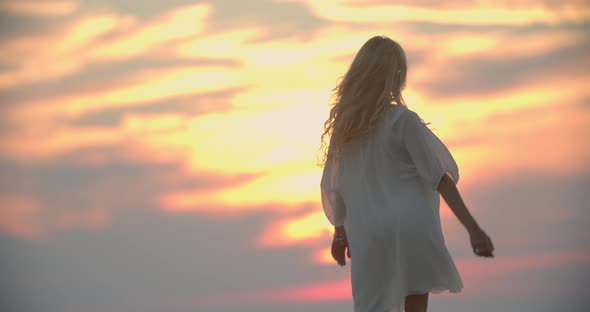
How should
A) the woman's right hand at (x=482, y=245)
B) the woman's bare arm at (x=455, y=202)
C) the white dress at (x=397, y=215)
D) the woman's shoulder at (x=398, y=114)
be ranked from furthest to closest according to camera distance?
the woman's shoulder at (x=398, y=114)
the white dress at (x=397, y=215)
the woman's bare arm at (x=455, y=202)
the woman's right hand at (x=482, y=245)

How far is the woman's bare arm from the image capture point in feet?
16.8

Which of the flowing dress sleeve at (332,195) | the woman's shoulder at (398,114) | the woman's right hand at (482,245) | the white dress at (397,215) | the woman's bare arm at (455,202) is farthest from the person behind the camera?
the flowing dress sleeve at (332,195)

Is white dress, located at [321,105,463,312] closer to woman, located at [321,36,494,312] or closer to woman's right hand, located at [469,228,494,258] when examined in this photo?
woman, located at [321,36,494,312]

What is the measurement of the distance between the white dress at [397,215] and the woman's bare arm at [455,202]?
4cm

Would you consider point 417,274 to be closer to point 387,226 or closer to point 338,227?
point 387,226

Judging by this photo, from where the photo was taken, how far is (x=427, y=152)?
529 centimetres

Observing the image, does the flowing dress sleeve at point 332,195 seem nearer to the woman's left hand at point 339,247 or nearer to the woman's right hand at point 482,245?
the woman's left hand at point 339,247

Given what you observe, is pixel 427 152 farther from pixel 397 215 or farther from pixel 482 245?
pixel 482 245

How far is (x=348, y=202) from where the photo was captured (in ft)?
18.1

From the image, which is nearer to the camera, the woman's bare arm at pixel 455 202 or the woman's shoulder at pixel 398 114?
the woman's bare arm at pixel 455 202

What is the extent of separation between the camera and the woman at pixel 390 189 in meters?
5.23

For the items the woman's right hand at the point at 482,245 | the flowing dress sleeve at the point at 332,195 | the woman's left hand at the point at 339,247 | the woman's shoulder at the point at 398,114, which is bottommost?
the woman's right hand at the point at 482,245

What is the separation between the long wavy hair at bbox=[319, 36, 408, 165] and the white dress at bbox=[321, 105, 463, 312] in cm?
6

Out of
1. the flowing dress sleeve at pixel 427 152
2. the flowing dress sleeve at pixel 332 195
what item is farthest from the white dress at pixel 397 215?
the flowing dress sleeve at pixel 332 195
